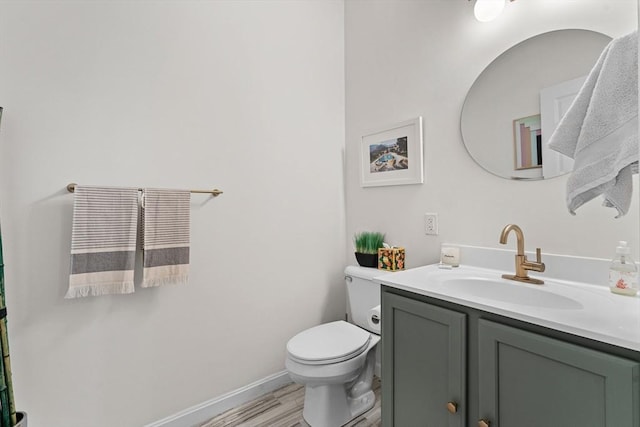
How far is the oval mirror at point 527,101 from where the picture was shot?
114 cm

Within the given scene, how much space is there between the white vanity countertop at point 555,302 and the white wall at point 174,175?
92 centimetres

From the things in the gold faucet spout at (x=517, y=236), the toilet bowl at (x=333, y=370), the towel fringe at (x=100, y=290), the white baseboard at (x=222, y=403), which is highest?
the gold faucet spout at (x=517, y=236)

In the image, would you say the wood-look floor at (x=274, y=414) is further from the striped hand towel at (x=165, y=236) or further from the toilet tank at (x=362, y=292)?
the striped hand towel at (x=165, y=236)

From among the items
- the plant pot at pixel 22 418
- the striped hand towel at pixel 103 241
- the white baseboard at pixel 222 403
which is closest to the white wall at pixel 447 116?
the white baseboard at pixel 222 403

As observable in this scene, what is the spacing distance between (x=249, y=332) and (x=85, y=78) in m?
1.52

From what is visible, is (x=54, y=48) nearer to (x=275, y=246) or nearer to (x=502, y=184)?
(x=275, y=246)

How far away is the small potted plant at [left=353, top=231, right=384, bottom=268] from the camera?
1.82m

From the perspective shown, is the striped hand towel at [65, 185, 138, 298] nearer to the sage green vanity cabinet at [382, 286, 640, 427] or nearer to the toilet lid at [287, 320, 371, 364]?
the toilet lid at [287, 320, 371, 364]

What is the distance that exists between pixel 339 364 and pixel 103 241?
119 cm

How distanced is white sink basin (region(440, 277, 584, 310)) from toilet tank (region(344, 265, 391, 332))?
52cm

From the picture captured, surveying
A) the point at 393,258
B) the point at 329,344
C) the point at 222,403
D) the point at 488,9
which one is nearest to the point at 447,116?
the point at 488,9

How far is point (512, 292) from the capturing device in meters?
1.13

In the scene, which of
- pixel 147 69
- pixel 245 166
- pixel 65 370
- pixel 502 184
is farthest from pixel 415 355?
pixel 147 69

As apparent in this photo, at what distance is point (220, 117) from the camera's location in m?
1.64
